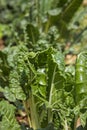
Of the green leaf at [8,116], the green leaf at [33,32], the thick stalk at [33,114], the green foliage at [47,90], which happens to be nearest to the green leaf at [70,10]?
the green leaf at [33,32]

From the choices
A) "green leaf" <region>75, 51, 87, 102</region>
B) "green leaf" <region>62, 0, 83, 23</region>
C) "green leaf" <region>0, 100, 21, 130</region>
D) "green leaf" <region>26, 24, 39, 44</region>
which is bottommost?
"green leaf" <region>0, 100, 21, 130</region>

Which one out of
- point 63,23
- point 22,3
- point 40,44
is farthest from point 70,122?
point 22,3

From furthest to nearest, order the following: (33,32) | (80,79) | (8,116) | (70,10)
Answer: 1. (70,10)
2. (33,32)
3. (8,116)
4. (80,79)

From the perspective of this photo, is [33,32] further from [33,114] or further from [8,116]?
[8,116]

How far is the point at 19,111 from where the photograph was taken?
3.61 metres

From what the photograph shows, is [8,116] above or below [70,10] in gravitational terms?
below

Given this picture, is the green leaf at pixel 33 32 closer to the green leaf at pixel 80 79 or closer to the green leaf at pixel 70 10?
the green leaf at pixel 70 10

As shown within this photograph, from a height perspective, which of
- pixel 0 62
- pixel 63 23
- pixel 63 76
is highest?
pixel 63 23

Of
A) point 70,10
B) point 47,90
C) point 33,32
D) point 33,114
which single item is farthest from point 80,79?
point 70,10

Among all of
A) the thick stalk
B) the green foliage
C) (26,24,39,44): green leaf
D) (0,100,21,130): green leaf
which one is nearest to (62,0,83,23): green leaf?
(26,24,39,44): green leaf

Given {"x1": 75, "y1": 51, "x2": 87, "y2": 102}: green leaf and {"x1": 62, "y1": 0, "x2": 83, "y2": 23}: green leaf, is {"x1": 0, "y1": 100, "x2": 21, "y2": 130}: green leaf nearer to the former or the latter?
{"x1": 75, "y1": 51, "x2": 87, "y2": 102}: green leaf

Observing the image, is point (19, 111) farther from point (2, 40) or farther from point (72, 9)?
point (2, 40)

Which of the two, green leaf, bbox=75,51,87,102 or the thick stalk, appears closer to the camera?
green leaf, bbox=75,51,87,102

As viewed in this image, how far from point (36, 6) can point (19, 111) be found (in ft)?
4.95
